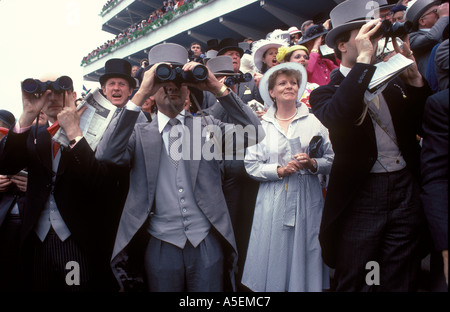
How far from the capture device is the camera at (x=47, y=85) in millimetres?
1983

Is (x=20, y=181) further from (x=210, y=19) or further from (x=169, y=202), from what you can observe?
(x=210, y=19)

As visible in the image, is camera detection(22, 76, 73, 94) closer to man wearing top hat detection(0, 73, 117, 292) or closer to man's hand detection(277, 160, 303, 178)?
man wearing top hat detection(0, 73, 117, 292)

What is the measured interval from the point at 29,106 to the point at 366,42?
2.11 m

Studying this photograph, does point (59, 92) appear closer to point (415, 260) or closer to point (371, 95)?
point (371, 95)

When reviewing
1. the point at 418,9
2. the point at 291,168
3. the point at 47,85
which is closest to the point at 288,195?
the point at 291,168

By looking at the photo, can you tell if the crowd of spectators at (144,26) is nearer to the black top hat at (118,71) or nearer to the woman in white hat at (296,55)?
the black top hat at (118,71)

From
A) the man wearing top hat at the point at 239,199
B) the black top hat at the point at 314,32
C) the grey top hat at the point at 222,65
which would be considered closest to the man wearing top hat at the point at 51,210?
the man wearing top hat at the point at 239,199

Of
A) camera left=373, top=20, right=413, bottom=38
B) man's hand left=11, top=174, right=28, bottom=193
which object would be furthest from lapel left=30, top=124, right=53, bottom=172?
camera left=373, top=20, right=413, bottom=38

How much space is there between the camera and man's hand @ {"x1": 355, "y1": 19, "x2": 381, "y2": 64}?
1602mm

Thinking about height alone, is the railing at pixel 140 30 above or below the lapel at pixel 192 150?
above

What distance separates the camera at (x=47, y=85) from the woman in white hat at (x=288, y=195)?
1.47m

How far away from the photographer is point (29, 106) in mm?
2055

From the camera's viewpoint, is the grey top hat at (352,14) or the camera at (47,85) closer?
the grey top hat at (352,14)
